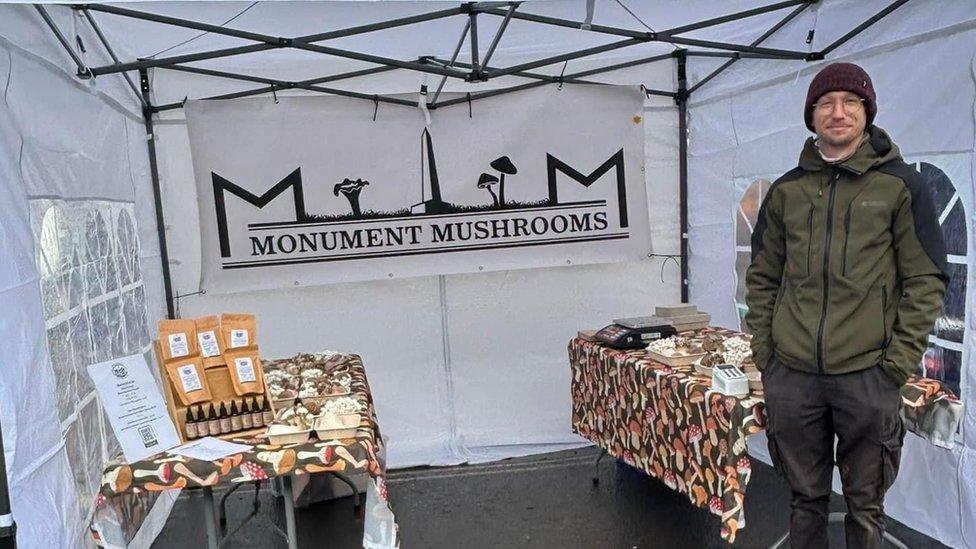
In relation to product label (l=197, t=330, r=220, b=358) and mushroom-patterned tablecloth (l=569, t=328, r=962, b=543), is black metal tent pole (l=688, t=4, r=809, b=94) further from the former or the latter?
product label (l=197, t=330, r=220, b=358)

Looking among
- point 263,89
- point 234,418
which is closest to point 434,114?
point 263,89

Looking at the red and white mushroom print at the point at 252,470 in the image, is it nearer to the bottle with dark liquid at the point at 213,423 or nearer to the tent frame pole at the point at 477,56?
the bottle with dark liquid at the point at 213,423

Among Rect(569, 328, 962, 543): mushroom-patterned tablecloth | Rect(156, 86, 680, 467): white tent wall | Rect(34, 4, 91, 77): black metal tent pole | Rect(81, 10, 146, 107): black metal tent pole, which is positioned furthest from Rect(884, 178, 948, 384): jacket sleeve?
Rect(81, 10, 146, 107): black metal tent pole

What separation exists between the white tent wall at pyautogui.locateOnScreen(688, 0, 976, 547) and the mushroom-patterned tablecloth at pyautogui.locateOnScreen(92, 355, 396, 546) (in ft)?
7.34

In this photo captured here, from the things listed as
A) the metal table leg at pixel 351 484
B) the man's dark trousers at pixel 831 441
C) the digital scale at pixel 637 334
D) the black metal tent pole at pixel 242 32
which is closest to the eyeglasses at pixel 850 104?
the man's dark trousers at pixel 831 441

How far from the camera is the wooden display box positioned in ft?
8.00

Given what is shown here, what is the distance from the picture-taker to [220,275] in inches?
163

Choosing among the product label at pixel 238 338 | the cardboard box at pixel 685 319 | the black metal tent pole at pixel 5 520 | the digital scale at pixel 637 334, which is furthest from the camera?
the cardboard box at pixel 685 319

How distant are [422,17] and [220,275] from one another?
1.99 m

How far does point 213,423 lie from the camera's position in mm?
2463

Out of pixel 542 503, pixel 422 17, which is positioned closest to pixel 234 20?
pixel 422 17

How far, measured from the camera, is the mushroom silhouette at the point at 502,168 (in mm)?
4324

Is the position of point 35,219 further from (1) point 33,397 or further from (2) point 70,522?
(2) point 70,522

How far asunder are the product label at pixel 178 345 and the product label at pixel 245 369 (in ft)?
0.55
